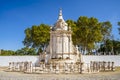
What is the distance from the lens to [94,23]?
208 ft

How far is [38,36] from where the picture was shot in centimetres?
6438

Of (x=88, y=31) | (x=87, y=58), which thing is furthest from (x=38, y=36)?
(x=87, y=58)

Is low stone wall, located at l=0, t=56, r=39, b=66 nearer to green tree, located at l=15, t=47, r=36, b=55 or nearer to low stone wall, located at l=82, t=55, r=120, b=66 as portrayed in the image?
low stone wall, located at l=82, t=55, r=120, b=66

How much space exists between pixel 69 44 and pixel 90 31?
21849 millimetres

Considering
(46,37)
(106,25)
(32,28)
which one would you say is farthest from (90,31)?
(32,28)

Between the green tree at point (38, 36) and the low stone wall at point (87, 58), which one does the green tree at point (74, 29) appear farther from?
the low stone wall at point (87, 58)

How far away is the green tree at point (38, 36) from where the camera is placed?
63.7 metres

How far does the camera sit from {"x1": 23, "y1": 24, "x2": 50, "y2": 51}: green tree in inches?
2507

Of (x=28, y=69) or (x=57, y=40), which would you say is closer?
(x=28, y=69)

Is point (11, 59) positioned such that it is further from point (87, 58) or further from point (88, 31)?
point (88, 31)

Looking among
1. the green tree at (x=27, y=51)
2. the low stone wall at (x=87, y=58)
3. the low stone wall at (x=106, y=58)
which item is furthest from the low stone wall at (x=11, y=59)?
the green tree at (x=27, y=51)

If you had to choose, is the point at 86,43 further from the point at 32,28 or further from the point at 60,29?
the point at 60,29

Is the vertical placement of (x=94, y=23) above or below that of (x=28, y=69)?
above

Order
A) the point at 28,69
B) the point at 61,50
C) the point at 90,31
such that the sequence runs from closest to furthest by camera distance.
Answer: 1. the point at 28,69
2. the point at 61,50
3. the point at 90,31
